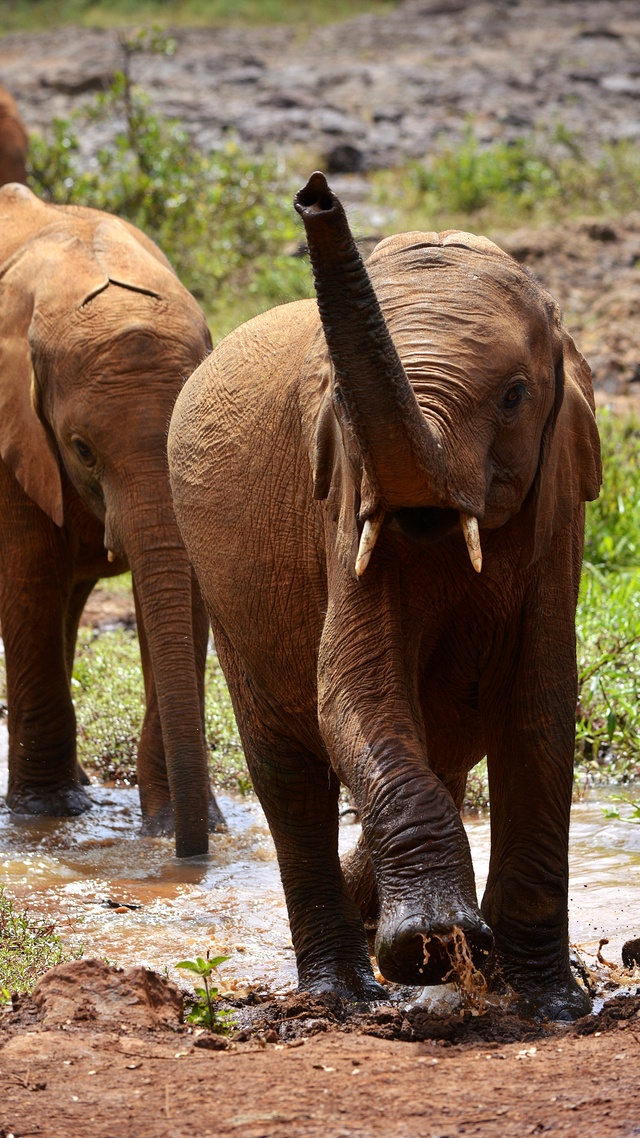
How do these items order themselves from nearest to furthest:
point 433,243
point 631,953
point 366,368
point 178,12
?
point 366,368 → point 433,243 → point 631,953 → point 178,12

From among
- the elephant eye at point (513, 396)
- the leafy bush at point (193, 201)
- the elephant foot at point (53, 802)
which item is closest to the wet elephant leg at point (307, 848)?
the elephant eye at point (513, 396)

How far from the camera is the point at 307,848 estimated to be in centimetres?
495

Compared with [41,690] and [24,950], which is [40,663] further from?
[24,950]

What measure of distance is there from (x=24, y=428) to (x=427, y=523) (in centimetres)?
382

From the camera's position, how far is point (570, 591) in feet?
14.6

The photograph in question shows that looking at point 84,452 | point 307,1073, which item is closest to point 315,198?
point 307,1073

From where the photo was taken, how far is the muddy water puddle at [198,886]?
5.43m

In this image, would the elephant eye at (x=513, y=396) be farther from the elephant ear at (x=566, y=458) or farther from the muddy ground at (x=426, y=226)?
the muddy ground at (x=426, y=226)

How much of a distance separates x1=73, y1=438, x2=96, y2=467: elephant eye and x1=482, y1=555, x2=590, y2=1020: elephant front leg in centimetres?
310

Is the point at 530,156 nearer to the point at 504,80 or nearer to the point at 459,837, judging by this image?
the point at 504,80

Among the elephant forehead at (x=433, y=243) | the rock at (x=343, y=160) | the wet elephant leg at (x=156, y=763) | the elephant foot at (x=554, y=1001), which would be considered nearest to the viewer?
the elephant forehead at (x=433, y=243)

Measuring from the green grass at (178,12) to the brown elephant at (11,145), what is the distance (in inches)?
→ 710

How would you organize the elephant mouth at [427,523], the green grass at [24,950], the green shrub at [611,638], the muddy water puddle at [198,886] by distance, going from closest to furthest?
1. the elephant mouth at [427,523]
2. the green grass at [24,950]
3. the muddy water puddle at [198,886]
4. the green shrub at [611,638]

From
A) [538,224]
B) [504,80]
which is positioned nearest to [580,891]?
[538,224]
